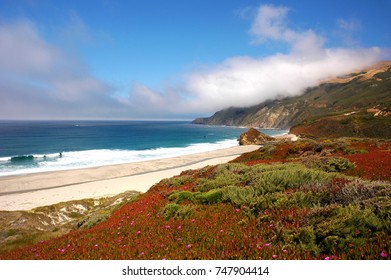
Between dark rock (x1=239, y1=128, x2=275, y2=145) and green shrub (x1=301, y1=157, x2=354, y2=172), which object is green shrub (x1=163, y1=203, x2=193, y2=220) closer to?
green shrub (x1=301, y1=157, x2=354, y2=172)

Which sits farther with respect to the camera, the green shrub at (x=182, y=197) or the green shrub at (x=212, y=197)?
the green shrub at (x=182, y=197)

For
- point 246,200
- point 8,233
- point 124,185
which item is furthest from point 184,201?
point 124,185

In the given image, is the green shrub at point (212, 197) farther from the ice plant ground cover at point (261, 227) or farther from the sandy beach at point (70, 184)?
the sandy beach at point (70, 184)

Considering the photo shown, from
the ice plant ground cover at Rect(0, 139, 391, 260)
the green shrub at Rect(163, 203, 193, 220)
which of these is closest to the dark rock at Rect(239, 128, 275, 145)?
the ice plant ground cover at Rect(0, 139, 391, 260)

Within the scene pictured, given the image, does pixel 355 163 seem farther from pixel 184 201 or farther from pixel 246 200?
pixel 184 201

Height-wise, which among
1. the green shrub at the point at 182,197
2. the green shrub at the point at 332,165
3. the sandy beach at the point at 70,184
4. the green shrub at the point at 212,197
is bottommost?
the sandy beach at the point at 70,184

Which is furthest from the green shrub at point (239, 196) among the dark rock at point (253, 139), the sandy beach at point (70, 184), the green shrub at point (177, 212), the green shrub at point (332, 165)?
the dark rock at point (253, 139)

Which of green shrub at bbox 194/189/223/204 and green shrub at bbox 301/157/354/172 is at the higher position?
green shrub at bbox 301/157/354/172

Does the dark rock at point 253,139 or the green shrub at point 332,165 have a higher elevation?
the green shrub at point 332,165

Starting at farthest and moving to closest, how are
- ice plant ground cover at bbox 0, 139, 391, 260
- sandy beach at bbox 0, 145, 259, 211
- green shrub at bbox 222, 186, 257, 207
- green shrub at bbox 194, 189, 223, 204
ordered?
1. sandy beach at bbox 0, 145, 259, 211
2. green shrub at bbox 194, 189, 223, 204
3. green shrub at bbox 222, 186, 257, 207
4. ice plant ground cover at bbox 0, 139, 391, 260

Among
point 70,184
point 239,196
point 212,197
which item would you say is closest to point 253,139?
point 70,184
